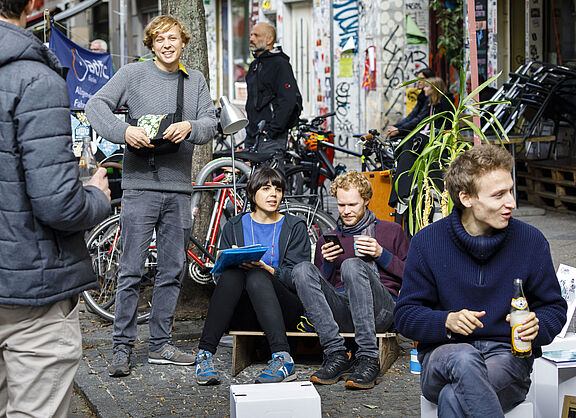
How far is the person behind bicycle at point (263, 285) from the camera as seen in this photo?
5516mm

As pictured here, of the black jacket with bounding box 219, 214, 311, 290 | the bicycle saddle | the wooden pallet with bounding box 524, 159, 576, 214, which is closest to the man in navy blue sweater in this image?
the black jacket with bounding box 219, 214, 311, 290

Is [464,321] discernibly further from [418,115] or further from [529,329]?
[418,115]

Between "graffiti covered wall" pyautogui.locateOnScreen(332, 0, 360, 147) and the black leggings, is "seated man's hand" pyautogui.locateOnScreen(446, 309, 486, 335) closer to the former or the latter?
the black leggings

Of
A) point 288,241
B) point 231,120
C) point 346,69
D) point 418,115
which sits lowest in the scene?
point 288,241

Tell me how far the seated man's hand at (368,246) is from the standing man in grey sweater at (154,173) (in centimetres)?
115

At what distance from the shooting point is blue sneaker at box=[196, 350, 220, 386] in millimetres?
5477

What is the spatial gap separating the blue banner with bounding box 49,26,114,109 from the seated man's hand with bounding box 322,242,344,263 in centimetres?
577

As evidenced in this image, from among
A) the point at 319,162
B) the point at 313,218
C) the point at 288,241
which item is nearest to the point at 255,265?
the point at 288,241

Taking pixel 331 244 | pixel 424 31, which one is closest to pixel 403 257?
pixel 331 244

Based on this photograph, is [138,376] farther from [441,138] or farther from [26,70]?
[26,70]

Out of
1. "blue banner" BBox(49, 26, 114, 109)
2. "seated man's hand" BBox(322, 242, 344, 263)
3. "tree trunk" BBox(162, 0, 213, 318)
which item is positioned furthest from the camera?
"blue banner" BBox(49, 26, 114, 109)

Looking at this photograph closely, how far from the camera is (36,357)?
124 inches

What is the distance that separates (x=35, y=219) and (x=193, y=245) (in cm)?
386

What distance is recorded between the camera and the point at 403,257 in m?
5.76
